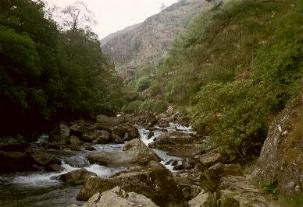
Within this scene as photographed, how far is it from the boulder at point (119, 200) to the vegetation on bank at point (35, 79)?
1525 centimetres

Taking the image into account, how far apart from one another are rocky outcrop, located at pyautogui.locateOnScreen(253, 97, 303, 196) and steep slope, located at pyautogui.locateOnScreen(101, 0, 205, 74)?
122 m

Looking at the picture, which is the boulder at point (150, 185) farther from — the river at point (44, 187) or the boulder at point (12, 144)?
the boulder at point (12, 144)

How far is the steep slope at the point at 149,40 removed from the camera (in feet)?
487

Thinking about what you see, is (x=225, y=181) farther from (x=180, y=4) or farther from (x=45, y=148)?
(x=180, y=4)

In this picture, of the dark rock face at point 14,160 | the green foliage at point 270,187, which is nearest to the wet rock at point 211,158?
the green foliage at point 270,187

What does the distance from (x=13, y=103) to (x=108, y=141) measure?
8.45 meters

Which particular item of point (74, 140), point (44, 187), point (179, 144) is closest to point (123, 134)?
point (179, 144)

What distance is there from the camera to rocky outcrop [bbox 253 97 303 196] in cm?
1555

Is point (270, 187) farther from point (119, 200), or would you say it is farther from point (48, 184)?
point (48, 184)

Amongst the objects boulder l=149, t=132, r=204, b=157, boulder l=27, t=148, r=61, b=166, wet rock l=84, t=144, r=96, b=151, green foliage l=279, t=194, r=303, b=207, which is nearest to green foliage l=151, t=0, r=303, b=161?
boulder l=149, t=132, r=204, b=157

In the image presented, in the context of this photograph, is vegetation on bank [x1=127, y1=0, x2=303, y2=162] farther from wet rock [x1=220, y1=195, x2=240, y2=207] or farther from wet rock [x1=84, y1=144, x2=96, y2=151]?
wet rock [x1=84, y1=144, x2=96, y2=151]

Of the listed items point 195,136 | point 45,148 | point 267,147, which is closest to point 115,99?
point 195,136

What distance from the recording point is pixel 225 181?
17.8m

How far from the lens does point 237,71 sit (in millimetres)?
61594
